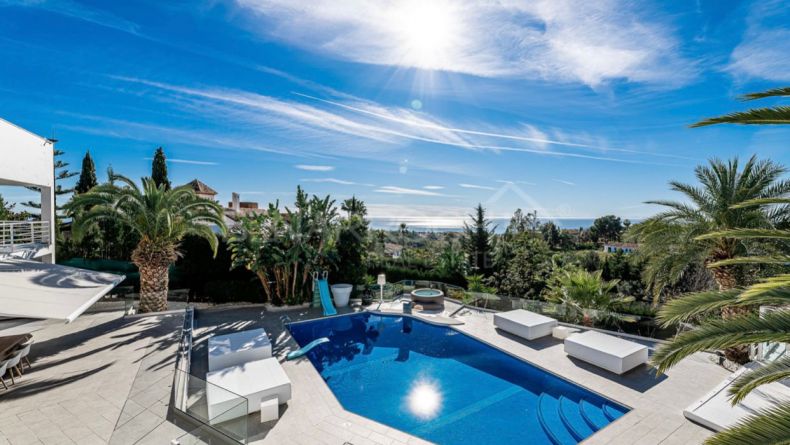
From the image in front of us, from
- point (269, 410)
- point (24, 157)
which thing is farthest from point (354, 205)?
point (269, 410)

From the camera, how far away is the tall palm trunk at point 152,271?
1472cm

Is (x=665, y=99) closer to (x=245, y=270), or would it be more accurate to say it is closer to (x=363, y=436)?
(x=363, y=436)

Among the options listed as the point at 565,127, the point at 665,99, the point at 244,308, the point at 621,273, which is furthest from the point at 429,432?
the point at 621,273

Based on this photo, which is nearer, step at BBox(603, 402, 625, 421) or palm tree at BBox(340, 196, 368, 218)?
step at BBox(603, 402, 625, 421)

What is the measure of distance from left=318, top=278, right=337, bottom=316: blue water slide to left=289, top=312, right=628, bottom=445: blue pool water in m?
1.95

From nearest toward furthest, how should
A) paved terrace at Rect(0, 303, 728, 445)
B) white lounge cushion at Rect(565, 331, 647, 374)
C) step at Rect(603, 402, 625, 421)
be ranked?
paved terrace at Rect(0, 303, 728, 445) < step at Rect(603, 402, 625, 421) < white lounge cushion at Rect(565, 331, 647, 374)

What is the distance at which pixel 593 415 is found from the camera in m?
8.52

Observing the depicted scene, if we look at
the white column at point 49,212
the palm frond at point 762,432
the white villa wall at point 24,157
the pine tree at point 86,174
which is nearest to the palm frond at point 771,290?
the palm frond at point 762,432

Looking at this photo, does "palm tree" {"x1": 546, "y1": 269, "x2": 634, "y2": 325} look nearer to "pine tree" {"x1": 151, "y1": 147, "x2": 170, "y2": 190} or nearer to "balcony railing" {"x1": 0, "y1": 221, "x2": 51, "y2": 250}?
"balcony railing" {"x1": 0, "y1": 221, "x2": 51, "y2": 250}

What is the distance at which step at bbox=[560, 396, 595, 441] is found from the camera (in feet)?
25.9

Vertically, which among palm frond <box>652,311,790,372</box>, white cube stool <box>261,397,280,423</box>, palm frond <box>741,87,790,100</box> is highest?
palm frond <box>741,87,790,100</box>

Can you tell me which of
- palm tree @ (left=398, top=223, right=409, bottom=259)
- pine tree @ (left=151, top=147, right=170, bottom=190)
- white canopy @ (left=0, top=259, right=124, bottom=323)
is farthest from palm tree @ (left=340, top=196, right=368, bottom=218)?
white canopy @ (left=0, top=259, right=124, bottom=323)

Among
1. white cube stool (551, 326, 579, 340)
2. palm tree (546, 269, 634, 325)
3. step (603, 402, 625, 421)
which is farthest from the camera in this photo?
palm tree (546, 269, 634, 325)

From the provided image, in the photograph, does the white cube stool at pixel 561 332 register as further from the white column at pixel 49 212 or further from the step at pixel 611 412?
the white column at pixel 49 212
